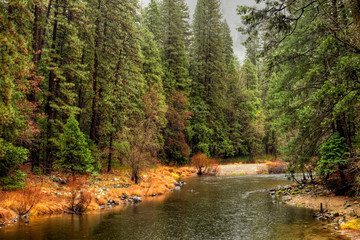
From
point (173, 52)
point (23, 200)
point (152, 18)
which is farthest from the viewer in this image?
point (152, 18)

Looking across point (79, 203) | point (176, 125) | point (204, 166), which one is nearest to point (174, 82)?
point (176, 125)

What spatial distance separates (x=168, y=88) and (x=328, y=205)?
81.1 ft

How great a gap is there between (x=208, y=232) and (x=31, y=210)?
7.82 meters

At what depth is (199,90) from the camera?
39938mm

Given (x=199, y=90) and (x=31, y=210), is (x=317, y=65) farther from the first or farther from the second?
(x=199, y=90)

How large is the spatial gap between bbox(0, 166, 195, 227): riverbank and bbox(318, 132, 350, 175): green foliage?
33.6 feet

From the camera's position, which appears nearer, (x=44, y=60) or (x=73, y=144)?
(x=73, y=144)

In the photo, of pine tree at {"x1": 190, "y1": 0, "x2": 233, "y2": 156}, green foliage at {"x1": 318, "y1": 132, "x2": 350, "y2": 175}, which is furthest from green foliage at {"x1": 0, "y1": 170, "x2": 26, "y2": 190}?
pine tree at {"x1": 190, "y1": 0, "x2": 233, "y2": 156}

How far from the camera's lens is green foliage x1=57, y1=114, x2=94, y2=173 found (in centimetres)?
1515

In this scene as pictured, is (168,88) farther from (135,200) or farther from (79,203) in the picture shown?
(79,203)

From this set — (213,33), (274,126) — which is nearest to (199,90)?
(213,33)

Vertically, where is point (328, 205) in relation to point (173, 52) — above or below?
below

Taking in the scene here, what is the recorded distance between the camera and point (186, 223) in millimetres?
10922

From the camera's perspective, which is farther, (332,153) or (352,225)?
(332,153)
